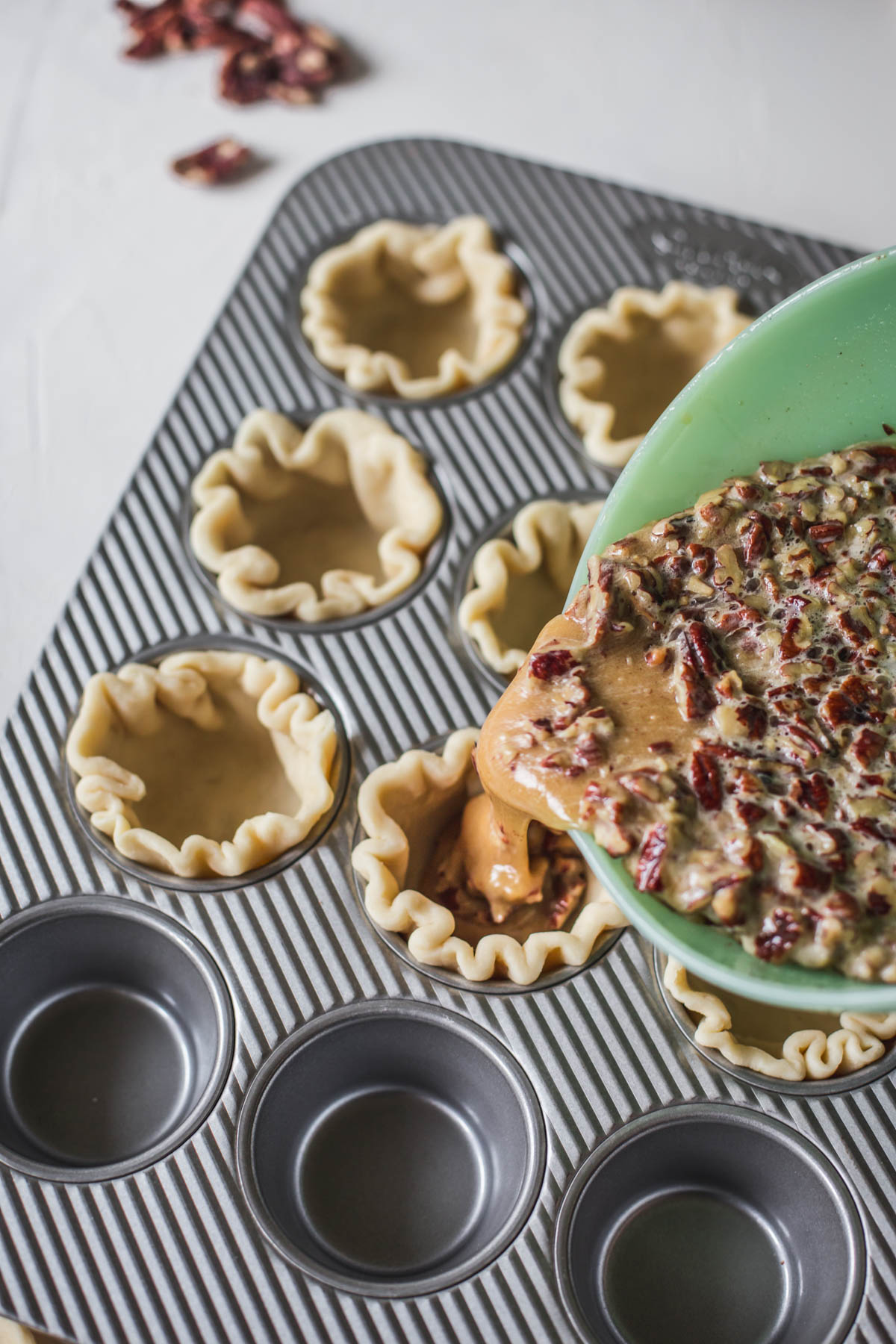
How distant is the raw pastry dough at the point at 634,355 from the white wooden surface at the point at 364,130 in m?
0.74

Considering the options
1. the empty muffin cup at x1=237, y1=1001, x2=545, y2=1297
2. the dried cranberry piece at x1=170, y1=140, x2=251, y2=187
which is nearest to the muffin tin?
the empty muffin cup at x1=237, y1=1001, x2=545, y2=1297

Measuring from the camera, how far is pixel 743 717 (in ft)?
4.97

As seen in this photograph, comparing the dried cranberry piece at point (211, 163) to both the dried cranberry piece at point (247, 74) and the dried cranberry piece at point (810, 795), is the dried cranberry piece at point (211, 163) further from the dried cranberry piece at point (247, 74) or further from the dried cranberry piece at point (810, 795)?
the dried cranberry piece at point (810, 795)

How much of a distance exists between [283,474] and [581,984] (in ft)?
3.73

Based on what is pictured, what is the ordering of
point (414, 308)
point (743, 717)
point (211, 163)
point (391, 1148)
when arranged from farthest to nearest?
point (211, 163) → point (414, 308) → point (391, 1148) → point (743, 717)

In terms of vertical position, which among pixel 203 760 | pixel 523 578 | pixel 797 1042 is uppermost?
pixel 523 578

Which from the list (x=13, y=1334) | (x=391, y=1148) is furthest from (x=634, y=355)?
(x=13, y=1334)

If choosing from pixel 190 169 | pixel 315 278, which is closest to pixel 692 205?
pixel 315 278

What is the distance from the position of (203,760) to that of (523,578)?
0.68m

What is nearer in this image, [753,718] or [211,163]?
[753,718]

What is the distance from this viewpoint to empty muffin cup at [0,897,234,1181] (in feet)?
6.23

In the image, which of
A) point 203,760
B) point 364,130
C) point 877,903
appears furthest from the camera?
point 364,130

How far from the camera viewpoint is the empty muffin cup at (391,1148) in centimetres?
174

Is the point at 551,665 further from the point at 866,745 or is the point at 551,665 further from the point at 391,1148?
the point at 391,1148
